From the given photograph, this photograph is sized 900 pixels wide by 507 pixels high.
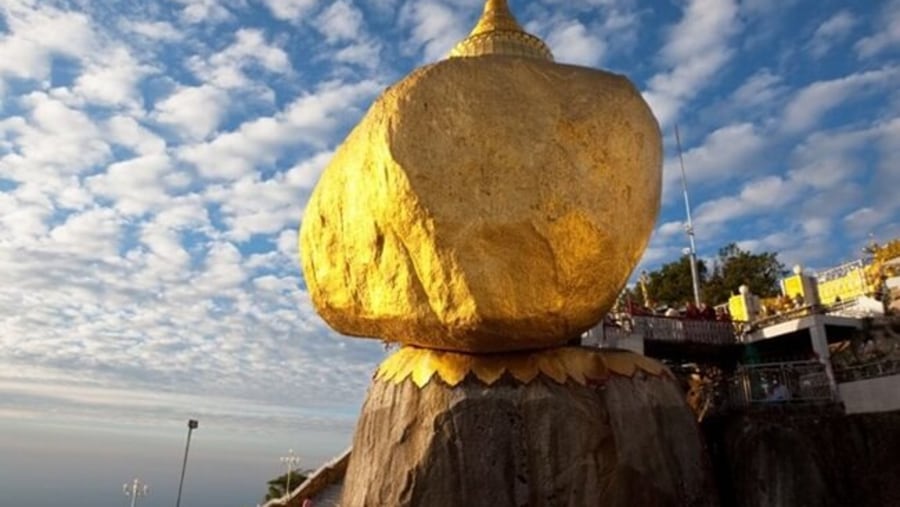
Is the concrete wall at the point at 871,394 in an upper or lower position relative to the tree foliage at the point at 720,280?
lower

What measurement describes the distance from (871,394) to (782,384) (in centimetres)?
160

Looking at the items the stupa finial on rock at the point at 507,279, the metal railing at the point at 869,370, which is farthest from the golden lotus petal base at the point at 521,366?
the metal railing at the point at 869,370

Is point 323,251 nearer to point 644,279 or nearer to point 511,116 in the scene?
point 511,116

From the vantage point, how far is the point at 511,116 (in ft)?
31.1

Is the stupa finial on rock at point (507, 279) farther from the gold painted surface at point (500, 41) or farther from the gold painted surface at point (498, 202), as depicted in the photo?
the gold painted surface at point (500, 41)

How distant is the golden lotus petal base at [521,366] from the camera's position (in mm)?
9836

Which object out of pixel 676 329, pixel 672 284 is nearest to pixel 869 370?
pixel 676 329

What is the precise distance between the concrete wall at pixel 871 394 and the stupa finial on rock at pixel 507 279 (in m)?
4.95

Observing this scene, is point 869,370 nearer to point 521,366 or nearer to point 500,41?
point 521,366

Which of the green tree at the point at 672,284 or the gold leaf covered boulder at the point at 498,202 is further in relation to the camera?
the green tree at the point at 672,284

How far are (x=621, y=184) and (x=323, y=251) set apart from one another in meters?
4.64

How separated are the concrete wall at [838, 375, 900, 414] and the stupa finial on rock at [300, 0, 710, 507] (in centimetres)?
495

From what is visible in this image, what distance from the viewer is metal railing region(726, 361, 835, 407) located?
46.6ft

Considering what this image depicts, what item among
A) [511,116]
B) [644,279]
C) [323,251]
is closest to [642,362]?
[511,116]
